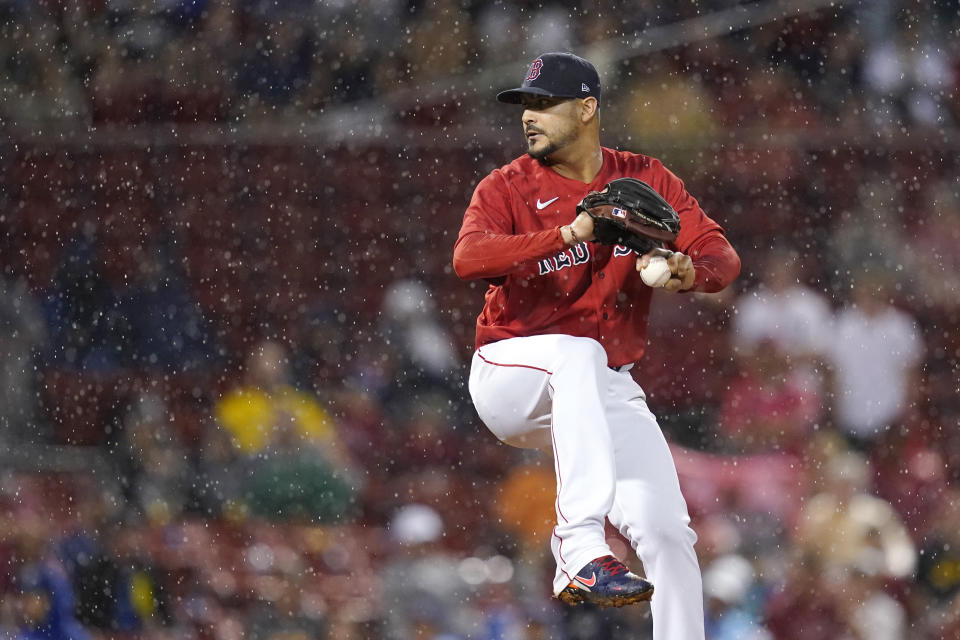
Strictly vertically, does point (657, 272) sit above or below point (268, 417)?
above

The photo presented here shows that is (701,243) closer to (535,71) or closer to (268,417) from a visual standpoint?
(535,71)

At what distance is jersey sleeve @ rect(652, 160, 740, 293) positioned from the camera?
2678 mm

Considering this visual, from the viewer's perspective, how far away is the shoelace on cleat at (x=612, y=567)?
7.95 ft

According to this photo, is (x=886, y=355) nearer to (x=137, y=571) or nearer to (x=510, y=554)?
(x=510, y=554)

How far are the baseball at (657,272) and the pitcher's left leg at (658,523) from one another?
1.21ft

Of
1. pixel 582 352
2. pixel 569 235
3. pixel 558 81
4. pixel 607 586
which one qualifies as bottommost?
pixel 607 586

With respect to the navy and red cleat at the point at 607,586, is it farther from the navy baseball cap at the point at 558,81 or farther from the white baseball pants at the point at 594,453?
the navy baseball cap at the point at 558,81

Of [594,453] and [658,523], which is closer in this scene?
[594,453]

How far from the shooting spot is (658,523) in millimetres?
2693

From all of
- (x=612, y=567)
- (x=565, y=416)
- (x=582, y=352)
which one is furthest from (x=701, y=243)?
(x=612, y=567)

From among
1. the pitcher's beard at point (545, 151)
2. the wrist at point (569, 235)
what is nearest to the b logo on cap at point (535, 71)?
the pitcher's beard at point (545, 151)

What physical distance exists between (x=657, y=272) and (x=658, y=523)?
0.53 m

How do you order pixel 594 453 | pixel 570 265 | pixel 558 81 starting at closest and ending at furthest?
1. pixel 594 453
2. pixel 558 81
3. pixel 570 265

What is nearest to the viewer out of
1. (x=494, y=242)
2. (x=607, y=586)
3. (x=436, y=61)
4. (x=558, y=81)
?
(x=607, y=586)
